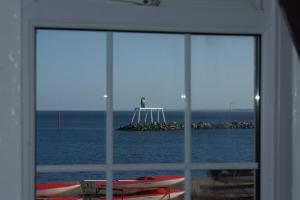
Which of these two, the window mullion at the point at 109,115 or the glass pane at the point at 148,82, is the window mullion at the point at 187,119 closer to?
the glass pane at the point at 148,82

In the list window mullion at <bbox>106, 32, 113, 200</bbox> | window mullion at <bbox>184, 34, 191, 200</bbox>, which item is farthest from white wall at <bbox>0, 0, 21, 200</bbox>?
window mullion at <bbox>184, 34, 191, 200</bbox>

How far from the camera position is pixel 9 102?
0.90 meters

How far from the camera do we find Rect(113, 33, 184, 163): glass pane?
1.27 metres

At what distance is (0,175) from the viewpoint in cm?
89

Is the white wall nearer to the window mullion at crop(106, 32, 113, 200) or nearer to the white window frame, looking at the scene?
the white window frame

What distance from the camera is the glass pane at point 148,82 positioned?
1269mm

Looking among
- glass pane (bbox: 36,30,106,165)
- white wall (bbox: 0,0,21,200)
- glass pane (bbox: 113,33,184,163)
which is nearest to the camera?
white wall (bbox: 0,0,21,200)

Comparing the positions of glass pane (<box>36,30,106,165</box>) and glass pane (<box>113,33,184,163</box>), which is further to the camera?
glass pane (<box>113,33,184,163</box>)

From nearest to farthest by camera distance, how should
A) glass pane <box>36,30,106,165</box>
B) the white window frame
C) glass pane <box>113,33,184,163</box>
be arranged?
1. the white window frame
2. glass pane <box>36,30,106,165</box>
3. glass pane <box>113,33,184,163</box>

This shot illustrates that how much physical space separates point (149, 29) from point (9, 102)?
1.15 ft

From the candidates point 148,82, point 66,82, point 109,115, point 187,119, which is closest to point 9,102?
point 109,115

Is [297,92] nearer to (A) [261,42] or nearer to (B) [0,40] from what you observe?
(A) [261,42]

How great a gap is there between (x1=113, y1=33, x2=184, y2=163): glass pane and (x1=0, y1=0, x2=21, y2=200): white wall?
11.5 inches

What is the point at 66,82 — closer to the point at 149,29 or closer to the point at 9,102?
the point at 149,29
